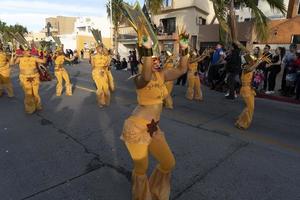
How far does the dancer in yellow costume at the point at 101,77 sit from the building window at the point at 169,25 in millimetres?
22190

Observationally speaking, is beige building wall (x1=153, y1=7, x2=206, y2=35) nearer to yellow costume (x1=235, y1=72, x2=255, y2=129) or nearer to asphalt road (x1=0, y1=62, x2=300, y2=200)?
asphalt road (x1=0, y1=62, x2=300, y2=200)

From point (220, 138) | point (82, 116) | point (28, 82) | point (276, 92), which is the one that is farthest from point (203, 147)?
point (276, 92)

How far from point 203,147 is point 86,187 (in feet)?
7.74

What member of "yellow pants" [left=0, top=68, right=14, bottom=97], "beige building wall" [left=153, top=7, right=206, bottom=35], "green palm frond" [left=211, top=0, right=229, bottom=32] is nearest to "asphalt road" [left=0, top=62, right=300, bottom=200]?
"yellow pants" [left=0, top=68, right=14, bottom=97]

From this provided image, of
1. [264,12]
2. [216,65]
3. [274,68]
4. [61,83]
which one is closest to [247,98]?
[274,68]

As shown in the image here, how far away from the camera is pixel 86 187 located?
12.7ft

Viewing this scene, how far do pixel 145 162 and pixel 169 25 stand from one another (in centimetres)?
2967

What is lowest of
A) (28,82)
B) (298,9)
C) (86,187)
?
(86,187)

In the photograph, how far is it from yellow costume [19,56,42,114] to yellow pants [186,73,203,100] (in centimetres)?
498

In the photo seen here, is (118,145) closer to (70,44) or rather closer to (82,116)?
(82,116)

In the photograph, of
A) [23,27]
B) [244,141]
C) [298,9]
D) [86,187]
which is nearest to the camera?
[86,187]

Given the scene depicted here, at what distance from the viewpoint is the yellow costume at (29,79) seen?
7.79 metres

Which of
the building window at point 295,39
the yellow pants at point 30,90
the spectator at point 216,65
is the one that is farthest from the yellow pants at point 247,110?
the building window at point 295,39

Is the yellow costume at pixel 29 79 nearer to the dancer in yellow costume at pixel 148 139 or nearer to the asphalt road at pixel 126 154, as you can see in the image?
the asphalt road at pixel 126 154
